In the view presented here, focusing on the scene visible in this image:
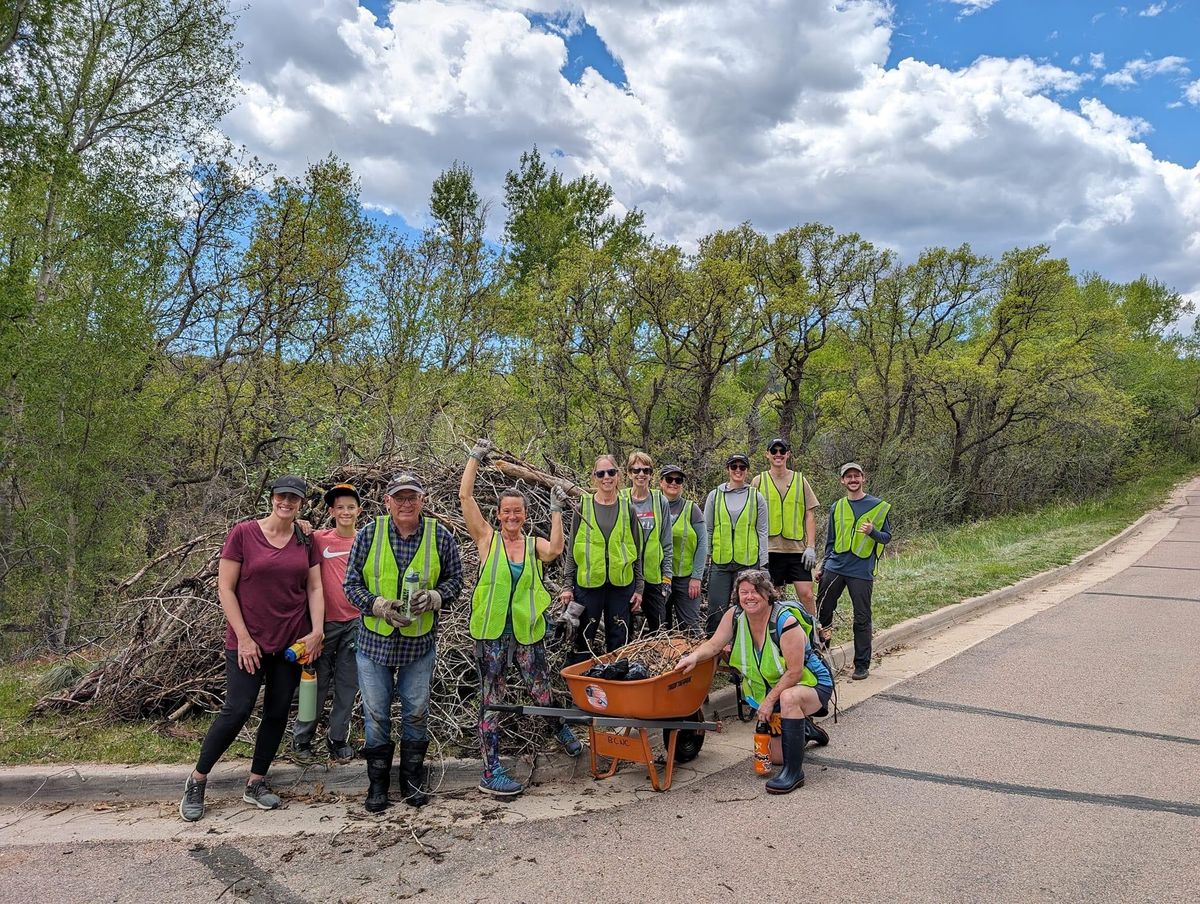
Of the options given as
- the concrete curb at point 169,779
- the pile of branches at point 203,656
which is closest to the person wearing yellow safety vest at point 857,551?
the pile of branches at point 203,656

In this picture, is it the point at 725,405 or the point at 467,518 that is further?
the point at 725,405

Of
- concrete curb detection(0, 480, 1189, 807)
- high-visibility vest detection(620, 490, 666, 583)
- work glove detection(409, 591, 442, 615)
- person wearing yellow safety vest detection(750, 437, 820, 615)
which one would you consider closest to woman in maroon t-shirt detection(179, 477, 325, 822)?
concrete curb detection(0, 480, 1189, 807)

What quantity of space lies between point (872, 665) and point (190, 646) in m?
6.10

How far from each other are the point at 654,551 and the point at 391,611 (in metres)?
2.18

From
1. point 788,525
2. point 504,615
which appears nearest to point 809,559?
point 788,525

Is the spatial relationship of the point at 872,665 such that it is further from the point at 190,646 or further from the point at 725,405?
the point at 725,405

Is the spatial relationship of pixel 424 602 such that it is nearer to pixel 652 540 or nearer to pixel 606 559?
pixel 606 559

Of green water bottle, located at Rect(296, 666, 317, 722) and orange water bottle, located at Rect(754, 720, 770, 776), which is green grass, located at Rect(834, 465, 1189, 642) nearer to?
orange water bottle, located at Rect(754, 720, 770, 776)

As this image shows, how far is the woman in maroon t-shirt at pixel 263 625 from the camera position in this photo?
161 inches

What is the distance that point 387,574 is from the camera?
4223 mm

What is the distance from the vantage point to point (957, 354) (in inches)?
972

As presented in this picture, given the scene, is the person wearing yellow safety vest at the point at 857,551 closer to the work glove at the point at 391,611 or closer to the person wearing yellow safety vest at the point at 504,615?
the person wearing yellow safety vest at the point at 504,615

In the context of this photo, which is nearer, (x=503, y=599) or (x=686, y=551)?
(x=503, y=599)

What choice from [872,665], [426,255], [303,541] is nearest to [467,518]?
[303,541]
